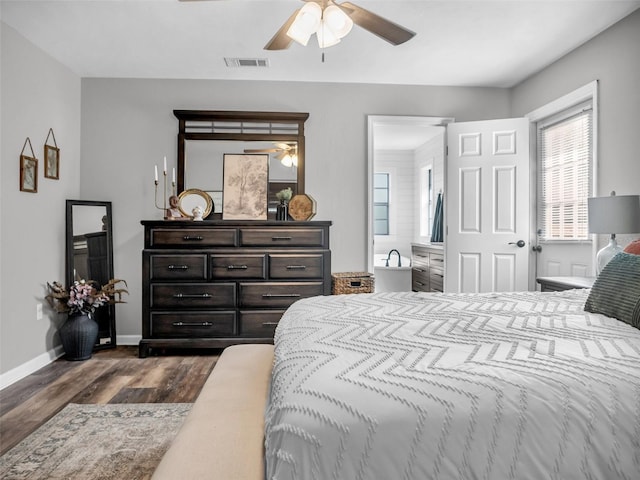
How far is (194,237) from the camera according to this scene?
369 centimetres

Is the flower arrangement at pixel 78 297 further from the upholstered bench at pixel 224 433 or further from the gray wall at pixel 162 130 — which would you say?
the upholstered bench at pixel 224 433

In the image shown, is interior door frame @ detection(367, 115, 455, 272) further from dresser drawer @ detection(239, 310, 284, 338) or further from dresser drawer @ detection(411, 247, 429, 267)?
dresser drawer @ detection(411, 247, 429, 267)

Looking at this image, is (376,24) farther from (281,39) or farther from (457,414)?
(457,414)

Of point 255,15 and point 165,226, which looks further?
point 165,226

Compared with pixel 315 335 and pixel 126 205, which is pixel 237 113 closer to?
pixel 126 205

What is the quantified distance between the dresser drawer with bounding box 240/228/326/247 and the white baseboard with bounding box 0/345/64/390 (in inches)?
71.9

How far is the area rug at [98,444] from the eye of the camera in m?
1.87

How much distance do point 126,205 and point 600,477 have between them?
166 inches

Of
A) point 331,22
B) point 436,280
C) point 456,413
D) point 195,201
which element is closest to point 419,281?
point 436,280

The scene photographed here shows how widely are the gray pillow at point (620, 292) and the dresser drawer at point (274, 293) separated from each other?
2330mm

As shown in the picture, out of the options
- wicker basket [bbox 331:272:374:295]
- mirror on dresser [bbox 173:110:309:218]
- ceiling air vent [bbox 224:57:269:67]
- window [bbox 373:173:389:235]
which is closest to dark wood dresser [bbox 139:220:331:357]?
wicker basket [bbox 331:272:374:295]

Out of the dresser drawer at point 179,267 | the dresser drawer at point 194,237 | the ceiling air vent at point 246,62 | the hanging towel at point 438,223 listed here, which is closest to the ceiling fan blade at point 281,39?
the ceiling air vent at point 246,62

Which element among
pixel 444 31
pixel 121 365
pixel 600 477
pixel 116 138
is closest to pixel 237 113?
pixel 116 138

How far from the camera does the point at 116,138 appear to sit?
4.18 meters
